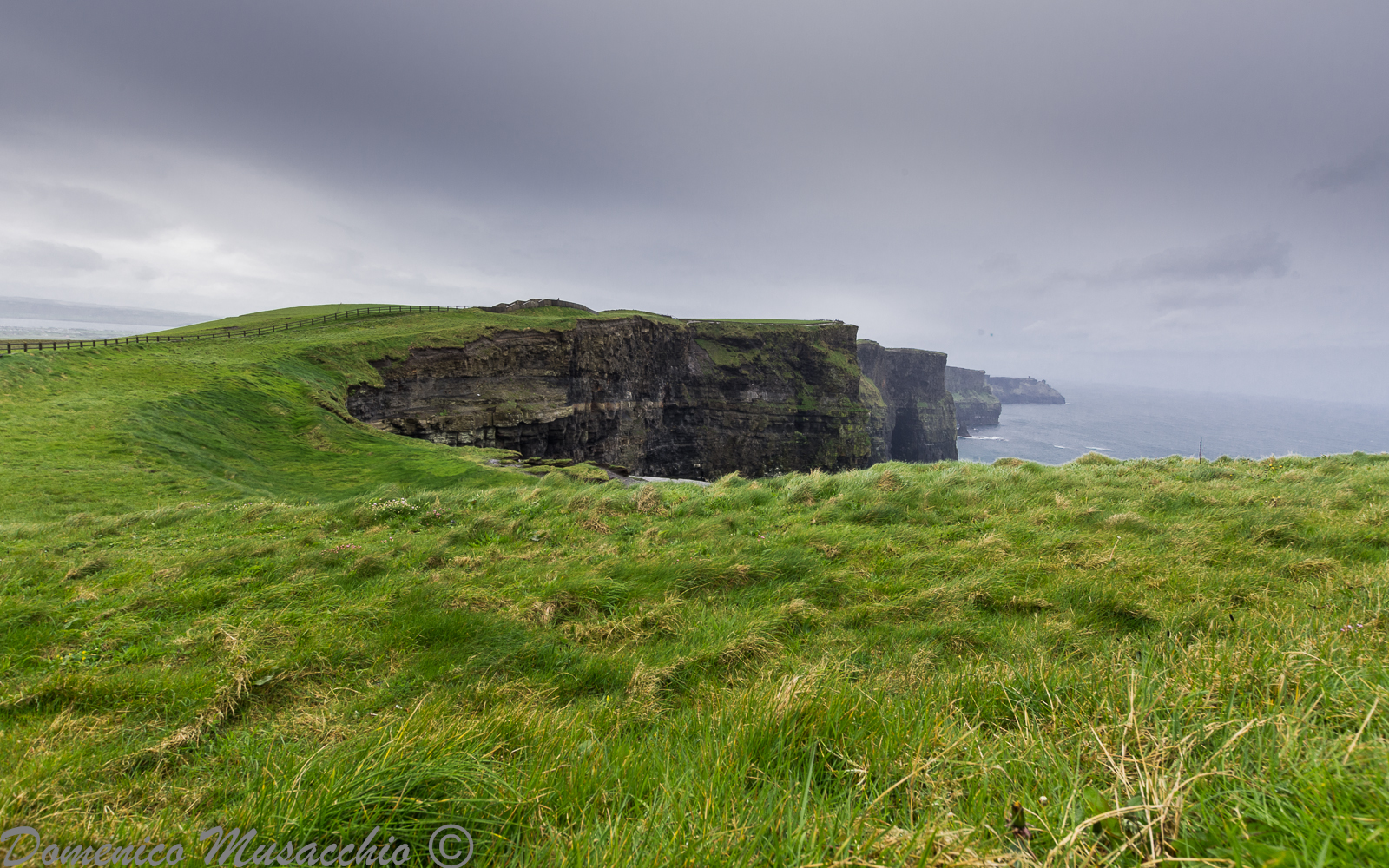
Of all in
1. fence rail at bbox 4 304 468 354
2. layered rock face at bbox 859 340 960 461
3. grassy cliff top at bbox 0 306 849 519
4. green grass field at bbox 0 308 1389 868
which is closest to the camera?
green grass field at bbox 0 308 1389 868

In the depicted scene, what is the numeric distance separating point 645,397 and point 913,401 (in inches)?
3865

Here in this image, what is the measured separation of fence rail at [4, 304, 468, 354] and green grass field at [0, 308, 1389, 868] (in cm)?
3963

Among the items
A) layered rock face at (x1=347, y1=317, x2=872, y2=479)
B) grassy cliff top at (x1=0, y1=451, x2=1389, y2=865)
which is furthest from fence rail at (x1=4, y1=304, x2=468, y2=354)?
grassy cliff top at (x1=0, y1=451, x2=1389, y2=865)

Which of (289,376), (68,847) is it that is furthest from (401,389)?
(68,847)

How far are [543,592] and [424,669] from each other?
5.57 ft

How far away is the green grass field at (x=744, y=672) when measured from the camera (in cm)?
163

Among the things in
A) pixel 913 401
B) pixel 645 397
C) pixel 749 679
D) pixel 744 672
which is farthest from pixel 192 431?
pixel 913 401

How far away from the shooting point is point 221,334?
5344 centimetres

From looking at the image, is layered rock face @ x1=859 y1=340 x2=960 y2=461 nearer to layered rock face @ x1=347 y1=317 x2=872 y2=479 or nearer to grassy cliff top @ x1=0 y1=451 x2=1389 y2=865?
layered rock face @ x1=347 y1=317 x2=872 y2=479

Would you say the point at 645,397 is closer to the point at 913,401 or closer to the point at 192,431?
the point at 192,431

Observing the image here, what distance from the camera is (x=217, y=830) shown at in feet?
5.80

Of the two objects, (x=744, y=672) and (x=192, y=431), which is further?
(x=192, y=431)

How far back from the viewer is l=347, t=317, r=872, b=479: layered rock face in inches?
2000

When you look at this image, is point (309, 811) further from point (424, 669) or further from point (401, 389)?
point (401, 389)
